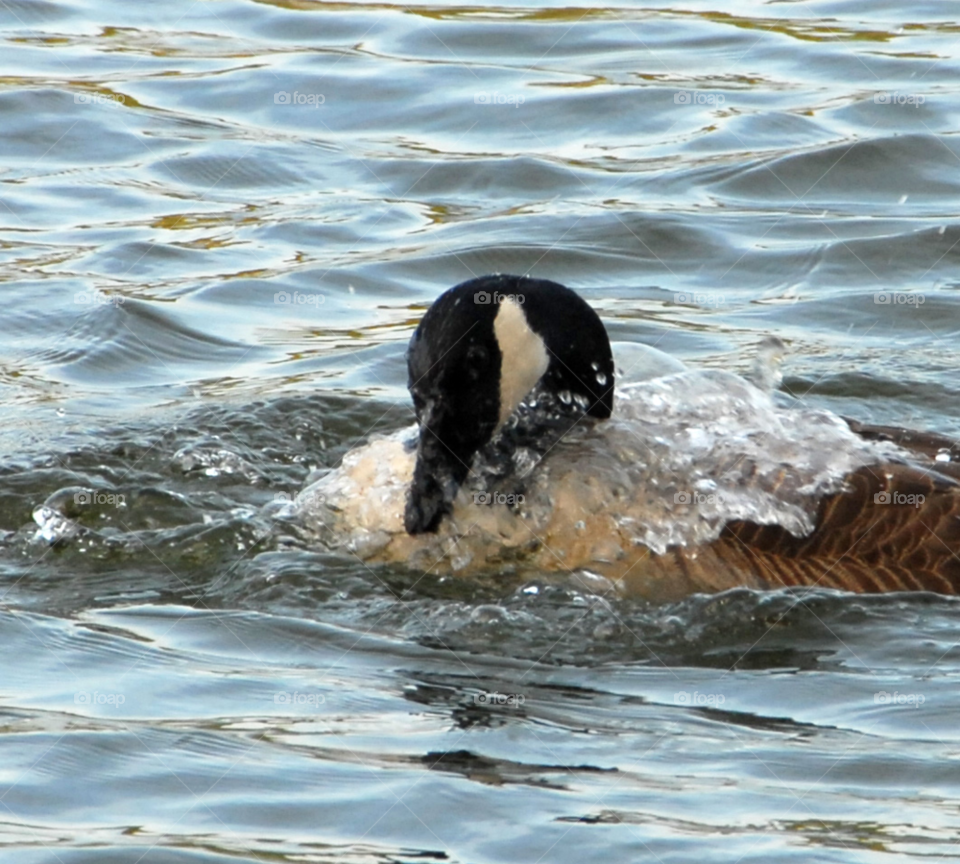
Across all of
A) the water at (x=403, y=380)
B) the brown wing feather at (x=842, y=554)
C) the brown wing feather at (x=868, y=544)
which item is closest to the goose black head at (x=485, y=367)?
the water at (x=403, y=380)

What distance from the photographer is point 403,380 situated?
955 cm

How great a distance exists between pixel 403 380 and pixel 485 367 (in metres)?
2.48

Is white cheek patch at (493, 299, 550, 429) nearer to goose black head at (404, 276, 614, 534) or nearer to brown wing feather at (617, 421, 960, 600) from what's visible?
goose black head at (404, 276, 614, 534)

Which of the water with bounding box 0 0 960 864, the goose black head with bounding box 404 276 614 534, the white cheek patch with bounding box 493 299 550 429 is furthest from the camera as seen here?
the white cheek patch with bounding box 493 299 550 429

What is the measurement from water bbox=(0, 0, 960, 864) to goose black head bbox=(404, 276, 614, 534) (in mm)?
492

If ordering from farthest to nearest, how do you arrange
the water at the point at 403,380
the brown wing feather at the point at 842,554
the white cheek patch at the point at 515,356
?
the white cheek patch at the point at 515,356 → the brown wing feather at the point at 842,554 → the water at the point at 403,380

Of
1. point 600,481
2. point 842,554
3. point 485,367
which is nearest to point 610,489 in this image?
point 600,481

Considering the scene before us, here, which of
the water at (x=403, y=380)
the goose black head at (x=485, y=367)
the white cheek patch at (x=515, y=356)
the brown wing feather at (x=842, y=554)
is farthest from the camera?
the white cheek patch at (x=515, y=356)

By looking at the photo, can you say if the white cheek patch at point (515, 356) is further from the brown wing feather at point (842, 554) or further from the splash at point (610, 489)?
the brown wing feather at point (842, 554)

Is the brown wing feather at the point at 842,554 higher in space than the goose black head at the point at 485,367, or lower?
lower

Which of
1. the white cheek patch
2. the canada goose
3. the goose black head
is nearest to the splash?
the canada goose

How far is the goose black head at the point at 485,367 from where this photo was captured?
6.87 meters

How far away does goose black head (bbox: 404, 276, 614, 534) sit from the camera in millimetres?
6871

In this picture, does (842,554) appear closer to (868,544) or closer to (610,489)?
(868,544)
